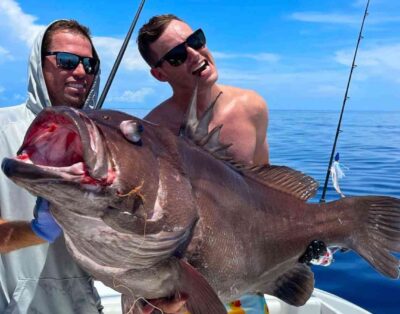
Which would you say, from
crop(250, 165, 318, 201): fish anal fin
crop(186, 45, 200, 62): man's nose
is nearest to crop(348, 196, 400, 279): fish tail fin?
crop(250, 165, 318, 201): fish anal fin

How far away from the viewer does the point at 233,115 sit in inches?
146

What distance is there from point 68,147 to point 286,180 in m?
1.61

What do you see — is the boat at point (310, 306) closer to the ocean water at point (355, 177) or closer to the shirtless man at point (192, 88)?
the ocean water at point (355, 177)

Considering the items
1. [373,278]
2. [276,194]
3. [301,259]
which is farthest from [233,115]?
[373,278]

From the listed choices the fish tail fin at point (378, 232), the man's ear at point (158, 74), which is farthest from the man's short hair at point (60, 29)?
the fish tail fin at point (378, 232)

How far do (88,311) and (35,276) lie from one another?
39cm

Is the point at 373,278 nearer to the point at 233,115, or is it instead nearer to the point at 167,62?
the point at 233,115

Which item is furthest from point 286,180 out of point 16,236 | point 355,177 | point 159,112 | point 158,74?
point 355,177

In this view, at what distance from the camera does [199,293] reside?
195 cm

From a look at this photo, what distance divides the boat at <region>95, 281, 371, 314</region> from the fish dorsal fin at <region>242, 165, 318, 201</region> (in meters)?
1.76

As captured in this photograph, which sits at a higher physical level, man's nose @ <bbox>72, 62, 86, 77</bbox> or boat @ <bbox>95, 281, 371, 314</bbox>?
man's nose @ <bbox>72, 62, 86, 77</bbox>

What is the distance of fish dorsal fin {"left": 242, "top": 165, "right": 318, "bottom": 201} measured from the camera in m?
2.72

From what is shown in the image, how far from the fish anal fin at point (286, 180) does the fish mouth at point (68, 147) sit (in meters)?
1.27

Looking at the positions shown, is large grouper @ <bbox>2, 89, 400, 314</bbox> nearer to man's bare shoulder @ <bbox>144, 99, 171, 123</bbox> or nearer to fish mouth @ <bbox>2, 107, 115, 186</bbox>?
fish mouth @ <bbox>2, 107, 115, 186</bbox>
